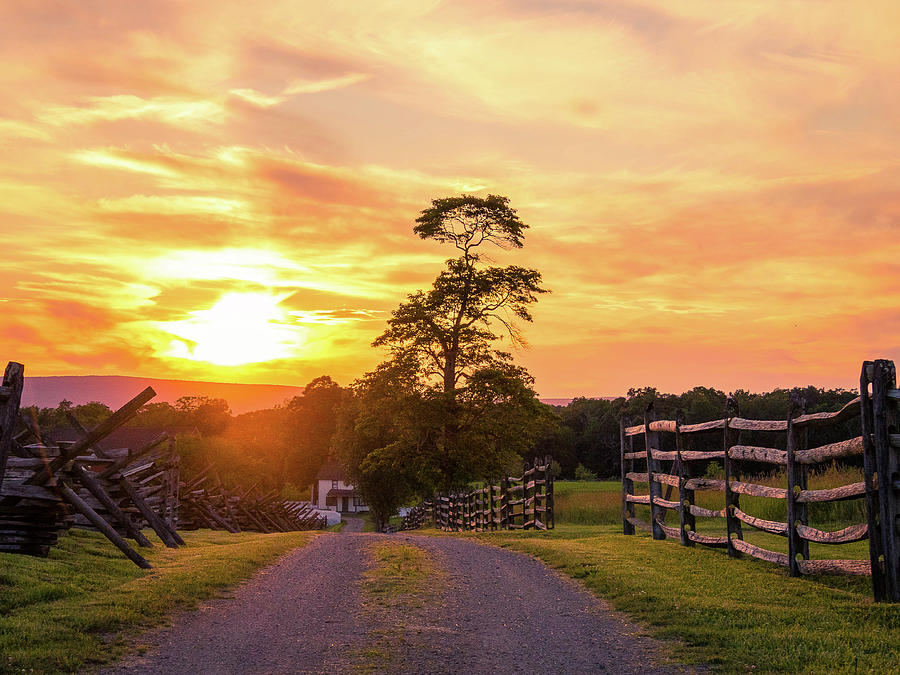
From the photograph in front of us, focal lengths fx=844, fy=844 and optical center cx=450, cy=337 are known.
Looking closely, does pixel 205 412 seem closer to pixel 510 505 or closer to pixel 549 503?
pixel 510 505

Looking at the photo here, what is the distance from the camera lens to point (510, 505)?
102 feet

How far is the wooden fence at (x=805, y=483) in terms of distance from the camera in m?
9.87

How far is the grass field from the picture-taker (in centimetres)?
746

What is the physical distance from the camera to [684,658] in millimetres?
7598

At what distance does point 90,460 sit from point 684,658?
13.2 metres

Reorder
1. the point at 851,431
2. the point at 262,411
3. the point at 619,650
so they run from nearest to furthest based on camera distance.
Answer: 1. the point at 619,650
2. the point at 851,431
3. the point at 262,411

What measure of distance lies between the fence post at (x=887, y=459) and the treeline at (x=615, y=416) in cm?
5968

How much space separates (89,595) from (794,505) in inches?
384

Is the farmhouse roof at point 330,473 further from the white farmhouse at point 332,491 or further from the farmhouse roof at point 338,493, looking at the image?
the farmhouse roof at point 338,493

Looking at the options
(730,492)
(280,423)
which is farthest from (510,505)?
(280,423)

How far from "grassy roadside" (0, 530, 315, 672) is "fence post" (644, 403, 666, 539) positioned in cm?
805

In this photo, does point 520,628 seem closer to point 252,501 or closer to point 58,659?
point 58,659

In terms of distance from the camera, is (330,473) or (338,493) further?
(330,473)

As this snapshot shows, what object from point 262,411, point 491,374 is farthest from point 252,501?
point 262,411
